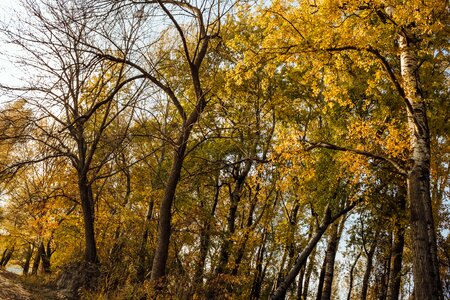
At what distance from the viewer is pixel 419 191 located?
19.3 feet

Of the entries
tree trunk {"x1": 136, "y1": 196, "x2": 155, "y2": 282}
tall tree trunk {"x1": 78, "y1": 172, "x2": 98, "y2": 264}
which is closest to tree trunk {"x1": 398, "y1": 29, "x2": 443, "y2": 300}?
tree trunk {"x1": 136, "y1": 196, "x2": 155, "y2": 282}

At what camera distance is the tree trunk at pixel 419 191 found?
5402 millimetres

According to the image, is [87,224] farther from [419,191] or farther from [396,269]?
[396,269]

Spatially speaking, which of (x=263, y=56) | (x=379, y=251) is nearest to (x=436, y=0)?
(x=263, y=56)

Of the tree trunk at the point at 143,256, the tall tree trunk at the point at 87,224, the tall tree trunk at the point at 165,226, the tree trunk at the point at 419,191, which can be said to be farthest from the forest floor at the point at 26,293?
the tree trunk at the point at 419,191

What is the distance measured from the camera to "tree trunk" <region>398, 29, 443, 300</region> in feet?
17.7

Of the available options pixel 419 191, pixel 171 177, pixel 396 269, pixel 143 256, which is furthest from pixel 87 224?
pixel 396 269

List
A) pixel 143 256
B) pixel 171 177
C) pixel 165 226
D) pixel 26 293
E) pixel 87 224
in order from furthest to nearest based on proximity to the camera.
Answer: pixel 143 256, pixel 87 224, pixel 26 293, pixel 171 177, pixel 165 226

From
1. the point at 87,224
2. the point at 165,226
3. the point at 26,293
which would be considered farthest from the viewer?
the point at 87,224

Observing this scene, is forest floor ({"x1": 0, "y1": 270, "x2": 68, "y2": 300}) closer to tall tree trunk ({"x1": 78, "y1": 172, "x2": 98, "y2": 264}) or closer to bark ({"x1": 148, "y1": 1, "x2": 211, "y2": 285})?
tall tree trunk ({"x1": 78, "y1": 172, "x2": 98, "y2": 264})

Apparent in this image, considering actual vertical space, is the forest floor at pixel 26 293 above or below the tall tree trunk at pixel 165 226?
below

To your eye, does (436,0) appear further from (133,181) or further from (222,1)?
(133,181)

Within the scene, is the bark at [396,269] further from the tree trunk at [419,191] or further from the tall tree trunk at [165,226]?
the tall tree trunk at [165,226]

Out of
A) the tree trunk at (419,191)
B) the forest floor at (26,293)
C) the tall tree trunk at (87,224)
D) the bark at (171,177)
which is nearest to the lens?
the tree trunk at (419,191)
